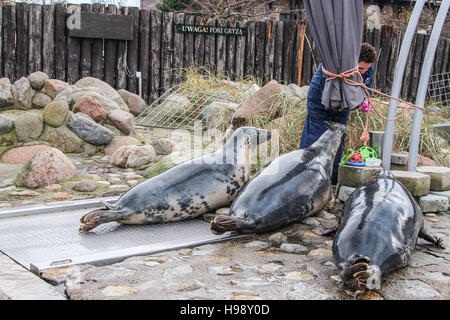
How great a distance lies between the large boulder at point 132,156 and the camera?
19.0 feet

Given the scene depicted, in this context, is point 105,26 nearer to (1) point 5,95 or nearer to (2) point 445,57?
(1) point 5,95

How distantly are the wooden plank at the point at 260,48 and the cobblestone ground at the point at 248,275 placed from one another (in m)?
7.14

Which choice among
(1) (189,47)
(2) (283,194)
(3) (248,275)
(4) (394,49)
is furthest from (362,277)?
(4) (394,49)

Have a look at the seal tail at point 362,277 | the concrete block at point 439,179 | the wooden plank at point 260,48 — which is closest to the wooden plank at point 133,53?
the wooden plank at point 260,48

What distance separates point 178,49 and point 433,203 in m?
6.56

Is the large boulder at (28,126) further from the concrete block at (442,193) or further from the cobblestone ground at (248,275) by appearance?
the concrete block at (442,193)

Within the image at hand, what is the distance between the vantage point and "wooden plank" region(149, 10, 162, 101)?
9469 mm

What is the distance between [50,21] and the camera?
8.88 metres

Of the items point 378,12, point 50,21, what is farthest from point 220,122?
point 378,12

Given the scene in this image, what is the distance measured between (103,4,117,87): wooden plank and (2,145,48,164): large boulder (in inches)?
146

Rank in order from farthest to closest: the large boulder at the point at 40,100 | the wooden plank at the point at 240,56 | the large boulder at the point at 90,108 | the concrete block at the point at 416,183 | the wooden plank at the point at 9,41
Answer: the wooden plank at the point at 240,56
the wooden plank at the point at 9,41
the large boulder at the point at 40,100
the large boulder at the point at 90,108
the concrete block at the point at 416,183
